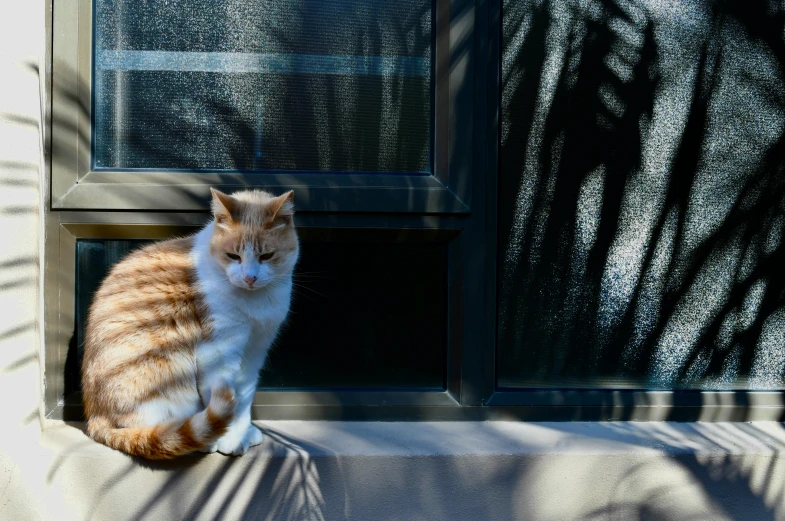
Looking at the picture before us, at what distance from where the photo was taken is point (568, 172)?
7.89 feet

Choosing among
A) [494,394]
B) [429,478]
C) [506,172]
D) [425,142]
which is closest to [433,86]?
[425,142]

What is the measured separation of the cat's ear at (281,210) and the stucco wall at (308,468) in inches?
26.7

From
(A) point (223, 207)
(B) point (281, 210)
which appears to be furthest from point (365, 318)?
(A) point (223, 207)

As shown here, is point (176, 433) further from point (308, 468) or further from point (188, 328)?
point (308, 468)

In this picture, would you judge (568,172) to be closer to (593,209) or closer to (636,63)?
(593,209)

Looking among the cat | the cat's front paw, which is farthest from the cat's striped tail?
the cat's front paw

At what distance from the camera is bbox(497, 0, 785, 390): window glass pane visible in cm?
239

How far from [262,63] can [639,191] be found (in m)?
1.37

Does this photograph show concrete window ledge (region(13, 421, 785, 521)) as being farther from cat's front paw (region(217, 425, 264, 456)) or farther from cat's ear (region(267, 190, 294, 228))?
cat's ear (region(267, 190, 294, 228))

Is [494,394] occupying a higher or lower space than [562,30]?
lower

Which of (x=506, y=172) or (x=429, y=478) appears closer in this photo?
(x=429, y=478)

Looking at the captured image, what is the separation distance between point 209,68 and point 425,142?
0.76 meters

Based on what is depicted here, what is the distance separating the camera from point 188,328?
2.04 metres

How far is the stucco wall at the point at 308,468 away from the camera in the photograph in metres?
2.05
